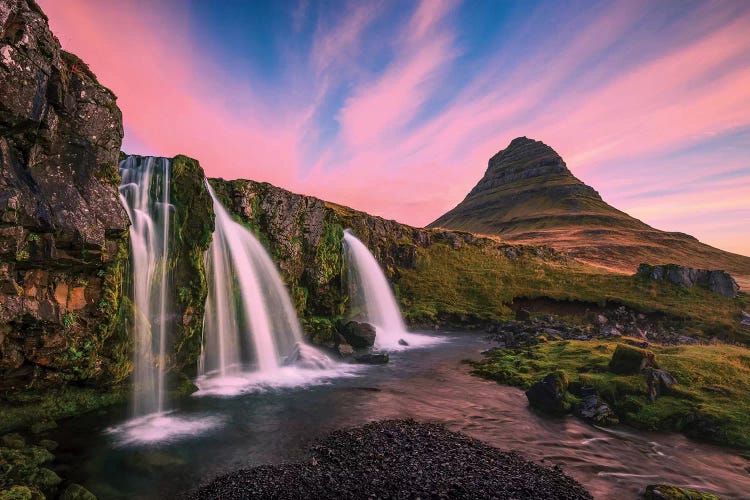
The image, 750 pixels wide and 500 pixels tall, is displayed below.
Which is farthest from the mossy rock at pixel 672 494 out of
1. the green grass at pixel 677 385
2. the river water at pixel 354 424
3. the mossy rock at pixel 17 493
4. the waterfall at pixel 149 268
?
the waterfall at pixel 149 268

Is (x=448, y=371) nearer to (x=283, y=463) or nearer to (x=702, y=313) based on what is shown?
(x=283, y=463)

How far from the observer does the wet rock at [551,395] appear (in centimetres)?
1753

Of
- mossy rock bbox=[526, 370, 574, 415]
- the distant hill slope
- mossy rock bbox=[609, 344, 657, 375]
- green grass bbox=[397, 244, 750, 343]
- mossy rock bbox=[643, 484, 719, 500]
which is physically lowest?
mossy rock bbox=[643, 484, 719, 500]

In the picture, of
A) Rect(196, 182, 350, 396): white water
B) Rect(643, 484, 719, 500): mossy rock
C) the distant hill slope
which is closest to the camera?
Rect(643, 484, 719, 500): mossy rock

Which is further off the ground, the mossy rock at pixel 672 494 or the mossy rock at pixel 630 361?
the mossy rock at pixel 630 361

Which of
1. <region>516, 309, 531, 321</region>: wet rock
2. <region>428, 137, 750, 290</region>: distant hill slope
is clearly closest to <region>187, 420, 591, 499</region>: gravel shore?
<region>516, 309, 531, 321</region>: wet rock

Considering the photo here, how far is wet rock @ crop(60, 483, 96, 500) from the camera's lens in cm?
983

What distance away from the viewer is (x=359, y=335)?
104 feet

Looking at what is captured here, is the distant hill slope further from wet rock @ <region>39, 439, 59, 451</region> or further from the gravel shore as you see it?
wet rock @ <region>39, 439, 59, 451</region>

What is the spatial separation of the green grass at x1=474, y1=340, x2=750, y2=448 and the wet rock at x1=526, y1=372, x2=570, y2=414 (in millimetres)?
1656

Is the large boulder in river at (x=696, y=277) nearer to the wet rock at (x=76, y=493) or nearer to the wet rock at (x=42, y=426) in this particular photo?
the wet rock at (x=76, y=493)

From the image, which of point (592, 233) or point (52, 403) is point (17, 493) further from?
point (592, 233)

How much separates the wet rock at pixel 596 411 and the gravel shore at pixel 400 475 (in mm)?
6160

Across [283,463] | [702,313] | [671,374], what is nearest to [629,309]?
[702,313]
